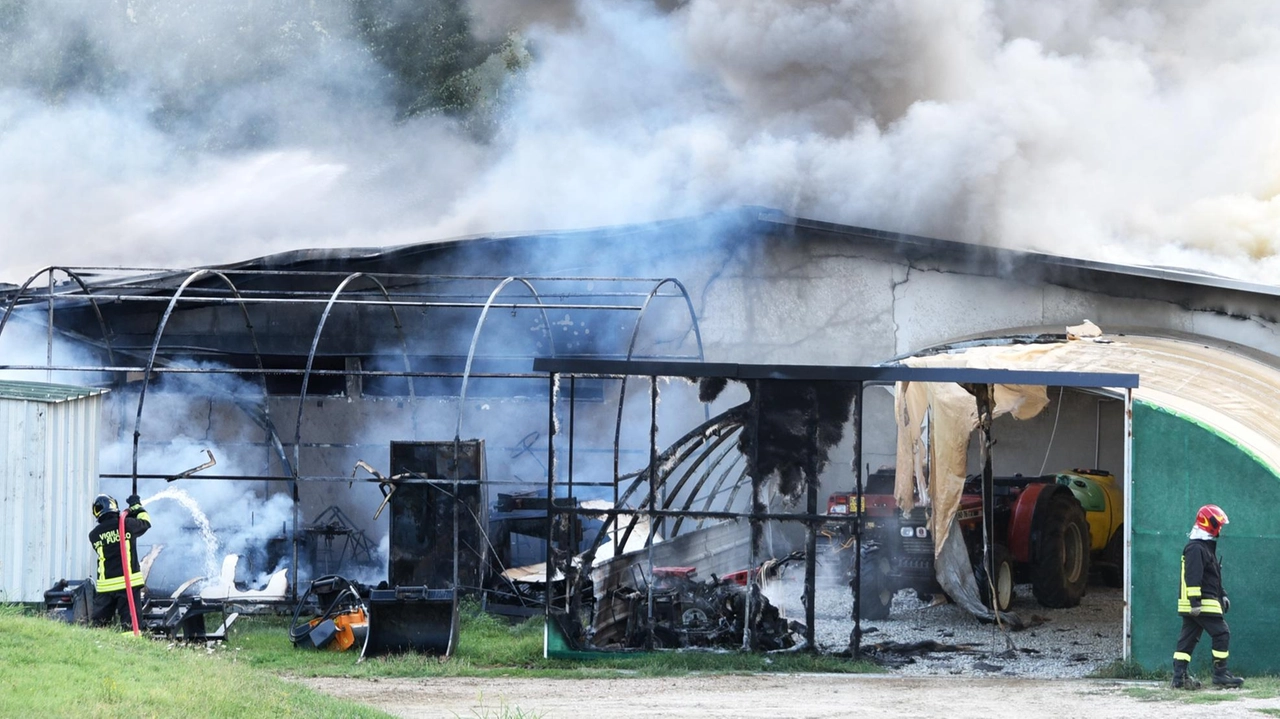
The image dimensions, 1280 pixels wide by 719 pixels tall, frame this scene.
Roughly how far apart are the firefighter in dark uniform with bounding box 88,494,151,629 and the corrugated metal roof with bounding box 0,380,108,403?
1132 mm

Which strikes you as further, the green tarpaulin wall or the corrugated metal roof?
the corrugated metal roof

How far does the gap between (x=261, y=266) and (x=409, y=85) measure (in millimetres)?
18407

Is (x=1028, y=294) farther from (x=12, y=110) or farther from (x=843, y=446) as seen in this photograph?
(x=12, y=110)

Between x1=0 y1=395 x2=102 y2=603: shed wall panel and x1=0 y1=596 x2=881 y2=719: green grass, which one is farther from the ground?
x1=0 y1=395 x2=102 y2=603: shed wall panel

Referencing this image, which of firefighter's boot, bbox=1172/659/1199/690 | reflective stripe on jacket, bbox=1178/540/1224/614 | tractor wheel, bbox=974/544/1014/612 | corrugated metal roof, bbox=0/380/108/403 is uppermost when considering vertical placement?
corrugated metal roof, bbox=0/380/108/403

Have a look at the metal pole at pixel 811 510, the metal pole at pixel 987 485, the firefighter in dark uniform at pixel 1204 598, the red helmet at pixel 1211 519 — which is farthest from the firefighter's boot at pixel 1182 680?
the metal pole at pixel 811 510

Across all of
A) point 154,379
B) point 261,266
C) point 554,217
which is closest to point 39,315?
point 154,379

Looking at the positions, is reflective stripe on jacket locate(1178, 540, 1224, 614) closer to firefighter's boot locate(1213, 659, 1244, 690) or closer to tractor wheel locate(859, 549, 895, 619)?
firefighter's boot locate(1213, 659, 1244, 690)

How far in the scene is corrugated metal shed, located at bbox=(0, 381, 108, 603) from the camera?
478 inches

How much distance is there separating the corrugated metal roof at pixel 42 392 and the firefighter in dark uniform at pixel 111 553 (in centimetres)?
113

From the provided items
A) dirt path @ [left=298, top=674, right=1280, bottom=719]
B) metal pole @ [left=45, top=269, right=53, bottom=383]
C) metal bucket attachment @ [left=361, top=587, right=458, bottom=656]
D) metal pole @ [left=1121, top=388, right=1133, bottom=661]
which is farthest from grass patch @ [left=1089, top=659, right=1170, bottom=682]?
metal pole @ [left=45, top=269, right=53, bottom=383]

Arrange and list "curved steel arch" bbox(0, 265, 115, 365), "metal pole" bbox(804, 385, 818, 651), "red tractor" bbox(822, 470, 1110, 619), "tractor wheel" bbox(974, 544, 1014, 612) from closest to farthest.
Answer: "metal pole" bbox(804, 385, 818, 651) < "red tractor" bbox(822, 470, 1110, 619) < "tractor wheel" bbox(974, 544, 1014, 612) < "curved steel arch" bbox(0, 265, 115, 365)

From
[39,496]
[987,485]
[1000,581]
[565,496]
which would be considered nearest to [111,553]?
[39,496]

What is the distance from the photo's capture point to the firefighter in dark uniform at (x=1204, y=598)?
1039cm
